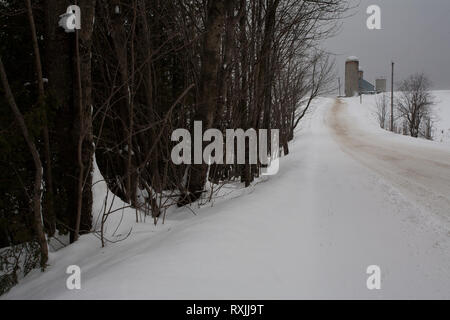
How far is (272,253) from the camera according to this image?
9.82ft

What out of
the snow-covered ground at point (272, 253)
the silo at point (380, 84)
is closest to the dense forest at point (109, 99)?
the snow-covered ground at point (272, 253)

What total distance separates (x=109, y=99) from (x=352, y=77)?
242 feet

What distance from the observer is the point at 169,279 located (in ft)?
7.31

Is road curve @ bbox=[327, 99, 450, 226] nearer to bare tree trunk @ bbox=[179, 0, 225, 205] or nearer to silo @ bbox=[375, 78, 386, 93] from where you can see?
bare tree trunk @ bbox=[179, 0, 225, 205]

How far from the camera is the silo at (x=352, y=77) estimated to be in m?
69.3

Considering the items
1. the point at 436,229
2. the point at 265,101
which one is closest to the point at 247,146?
the point at 265,101

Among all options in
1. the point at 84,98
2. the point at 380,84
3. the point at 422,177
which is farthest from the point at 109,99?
the point at 380,84

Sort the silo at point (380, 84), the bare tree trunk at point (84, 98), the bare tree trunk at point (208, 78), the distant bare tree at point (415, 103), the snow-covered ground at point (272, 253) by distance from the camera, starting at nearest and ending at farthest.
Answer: the snow-covered ground at point (272, 253) → the bare tree trunk at point (84, 98) → the bare tree trunk at point (208, 78) → the distant bare tree at point (415, 103) → the silo at point (380, 84)

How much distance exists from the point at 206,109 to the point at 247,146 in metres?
2.98

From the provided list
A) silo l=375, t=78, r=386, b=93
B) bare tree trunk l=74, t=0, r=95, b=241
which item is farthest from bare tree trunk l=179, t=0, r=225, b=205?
silo l=375, t=78, r=386, b=93

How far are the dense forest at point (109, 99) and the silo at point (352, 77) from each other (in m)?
65.2

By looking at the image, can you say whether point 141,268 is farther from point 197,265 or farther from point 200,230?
point 200,230

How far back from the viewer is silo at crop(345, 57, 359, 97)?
69312 mm

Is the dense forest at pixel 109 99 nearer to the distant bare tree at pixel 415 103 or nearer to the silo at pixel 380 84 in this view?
the distant bare tree at pixel 415 103
